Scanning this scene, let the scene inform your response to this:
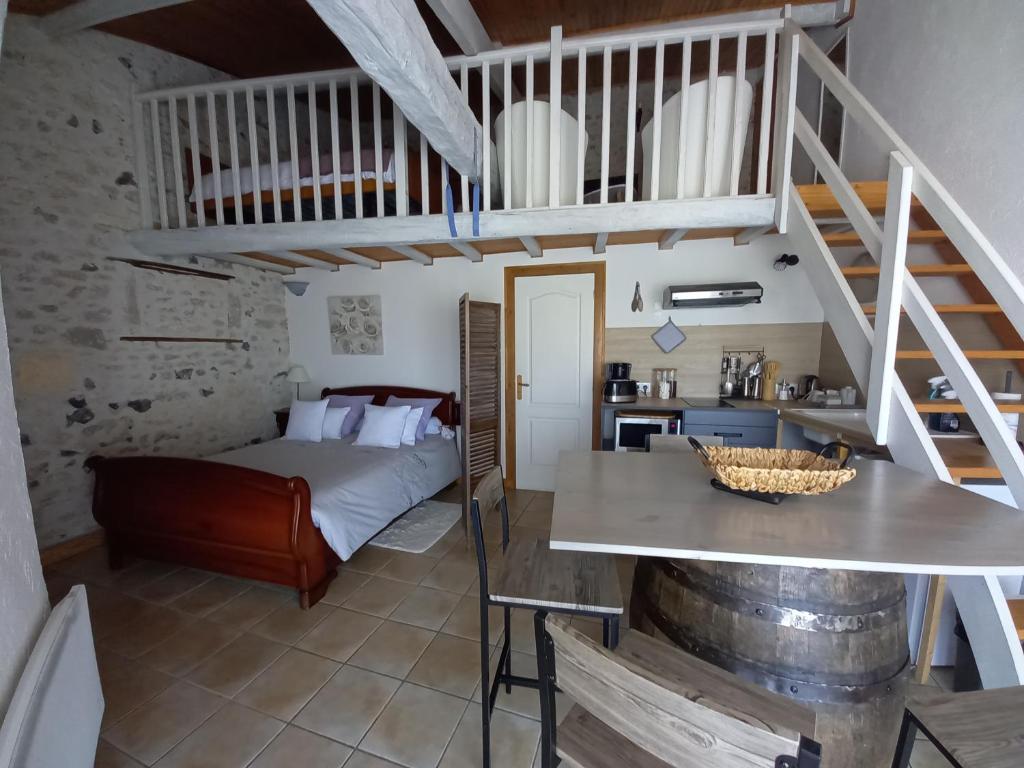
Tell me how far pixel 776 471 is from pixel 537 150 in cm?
231

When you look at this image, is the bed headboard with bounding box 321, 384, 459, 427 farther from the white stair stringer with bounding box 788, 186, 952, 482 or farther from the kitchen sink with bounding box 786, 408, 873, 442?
the white stair stringer with bounding box 788, 186, 952, 482

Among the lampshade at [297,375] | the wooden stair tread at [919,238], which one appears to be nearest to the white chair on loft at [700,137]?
the wooden stair tread at [919,238]

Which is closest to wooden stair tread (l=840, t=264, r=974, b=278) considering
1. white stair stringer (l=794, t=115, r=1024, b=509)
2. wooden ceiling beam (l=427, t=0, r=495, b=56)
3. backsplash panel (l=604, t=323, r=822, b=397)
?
white stair stringer (l=794, t=115, r=1024, b=509)

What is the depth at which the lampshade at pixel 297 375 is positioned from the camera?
412 centimetres

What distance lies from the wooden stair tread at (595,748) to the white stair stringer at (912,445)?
1.16 m

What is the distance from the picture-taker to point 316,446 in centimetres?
329

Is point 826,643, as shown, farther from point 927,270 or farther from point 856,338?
point 927,270

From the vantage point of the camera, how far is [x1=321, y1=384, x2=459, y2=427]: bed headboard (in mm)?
3873

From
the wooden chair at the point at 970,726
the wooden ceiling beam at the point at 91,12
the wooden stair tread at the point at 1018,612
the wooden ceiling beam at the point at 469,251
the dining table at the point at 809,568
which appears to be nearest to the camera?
the wooden chair at the point at 970,726

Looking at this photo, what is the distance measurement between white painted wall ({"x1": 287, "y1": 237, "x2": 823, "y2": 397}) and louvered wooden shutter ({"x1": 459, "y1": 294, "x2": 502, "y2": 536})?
547mm

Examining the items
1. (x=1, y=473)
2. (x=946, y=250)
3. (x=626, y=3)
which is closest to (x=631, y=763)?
(x=1, y=473)

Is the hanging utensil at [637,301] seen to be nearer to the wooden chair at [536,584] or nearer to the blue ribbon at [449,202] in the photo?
the blue ribbon at [449,202]

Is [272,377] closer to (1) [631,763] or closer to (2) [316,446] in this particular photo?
(2) [316,446]

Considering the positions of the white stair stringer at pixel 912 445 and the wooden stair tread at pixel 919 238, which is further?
the wooden stair tread at pixel 919 238
